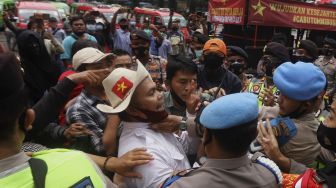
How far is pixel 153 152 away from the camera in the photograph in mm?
1822

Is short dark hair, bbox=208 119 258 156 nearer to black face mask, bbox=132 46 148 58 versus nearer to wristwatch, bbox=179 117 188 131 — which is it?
wristwatch, bbox=179 117 188 131

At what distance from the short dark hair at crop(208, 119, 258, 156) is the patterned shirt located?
1039 millimetres

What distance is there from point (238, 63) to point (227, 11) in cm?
654

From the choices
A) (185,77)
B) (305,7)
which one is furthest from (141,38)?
(305,7)

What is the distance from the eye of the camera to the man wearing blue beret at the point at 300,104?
2064 mm

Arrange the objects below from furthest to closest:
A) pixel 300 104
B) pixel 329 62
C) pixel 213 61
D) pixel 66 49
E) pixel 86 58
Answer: pixel 329 62 → pixel 66 49 → pixel 213 61 → pixel 86 58 → pixel 300 104

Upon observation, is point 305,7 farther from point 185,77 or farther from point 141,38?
point 185,77

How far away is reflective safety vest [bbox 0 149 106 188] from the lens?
1113 mm

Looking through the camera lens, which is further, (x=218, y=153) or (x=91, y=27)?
(x=91, y=27)

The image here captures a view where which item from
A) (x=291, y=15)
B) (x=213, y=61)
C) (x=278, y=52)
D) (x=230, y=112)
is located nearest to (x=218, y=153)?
(x=230, y=112)

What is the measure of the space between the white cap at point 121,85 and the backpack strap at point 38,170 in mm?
758

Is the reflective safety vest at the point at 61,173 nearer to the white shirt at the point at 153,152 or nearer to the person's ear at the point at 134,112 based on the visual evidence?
the white shirt at the point at 153,152

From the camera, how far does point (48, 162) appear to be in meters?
1.20

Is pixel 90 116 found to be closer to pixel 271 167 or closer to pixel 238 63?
pixel 271 167
